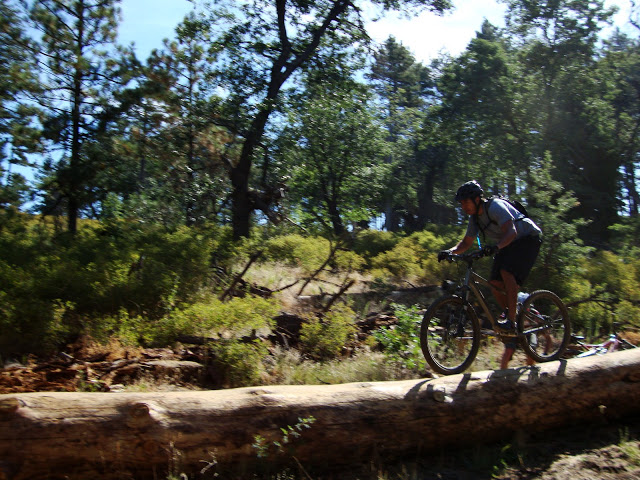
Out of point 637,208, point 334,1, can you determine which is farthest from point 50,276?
point 637,208

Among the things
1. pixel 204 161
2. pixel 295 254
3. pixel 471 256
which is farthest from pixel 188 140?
pixel 471 256

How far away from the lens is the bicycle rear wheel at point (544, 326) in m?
6.09

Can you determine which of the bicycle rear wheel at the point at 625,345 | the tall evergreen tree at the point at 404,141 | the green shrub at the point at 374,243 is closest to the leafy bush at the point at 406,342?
the bicycle rear wheel at the point at 625,345

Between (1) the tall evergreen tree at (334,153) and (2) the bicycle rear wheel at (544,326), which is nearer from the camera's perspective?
(2) the bicycle rear wheel at (544,326)

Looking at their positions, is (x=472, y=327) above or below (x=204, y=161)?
below

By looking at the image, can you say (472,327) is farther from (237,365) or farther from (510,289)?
(237,365)

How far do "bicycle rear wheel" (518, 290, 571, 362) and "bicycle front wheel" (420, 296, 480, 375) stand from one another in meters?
0.65

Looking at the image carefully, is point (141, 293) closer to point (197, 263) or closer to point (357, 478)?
point (197, 263)

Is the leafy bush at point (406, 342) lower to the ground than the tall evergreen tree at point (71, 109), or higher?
lower

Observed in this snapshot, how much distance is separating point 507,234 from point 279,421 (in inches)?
121

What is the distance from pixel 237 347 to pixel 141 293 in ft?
8.43

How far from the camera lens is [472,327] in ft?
19.0

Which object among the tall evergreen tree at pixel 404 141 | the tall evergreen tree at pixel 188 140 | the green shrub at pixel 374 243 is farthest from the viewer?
the tall evergreen tree at pixel 404 141

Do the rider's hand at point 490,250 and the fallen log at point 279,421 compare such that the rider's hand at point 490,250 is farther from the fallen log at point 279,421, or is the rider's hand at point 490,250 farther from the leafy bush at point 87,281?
the leafy bush at point 87,281
